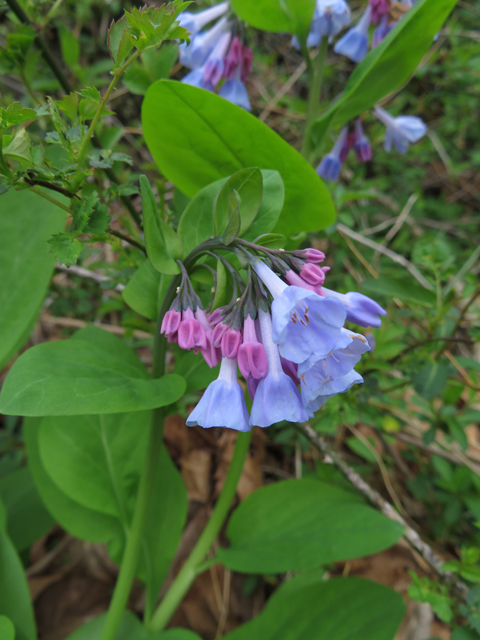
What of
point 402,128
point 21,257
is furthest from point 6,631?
point 402,128

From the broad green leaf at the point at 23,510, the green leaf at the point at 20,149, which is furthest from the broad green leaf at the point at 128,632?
the green leaf at the point at 20,149

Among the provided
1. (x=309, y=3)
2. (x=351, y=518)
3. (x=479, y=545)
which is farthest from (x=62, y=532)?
(x=309, y=3)

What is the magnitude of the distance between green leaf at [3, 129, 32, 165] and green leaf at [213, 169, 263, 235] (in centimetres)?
33

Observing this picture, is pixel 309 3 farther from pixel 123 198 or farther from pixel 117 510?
pixel 117 510

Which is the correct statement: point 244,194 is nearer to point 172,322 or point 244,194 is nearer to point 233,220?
point 233,220

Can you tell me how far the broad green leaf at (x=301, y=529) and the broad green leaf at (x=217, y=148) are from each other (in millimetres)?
717

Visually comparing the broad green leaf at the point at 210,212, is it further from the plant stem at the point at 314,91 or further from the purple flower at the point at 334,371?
the plant stem at the point at 314,91

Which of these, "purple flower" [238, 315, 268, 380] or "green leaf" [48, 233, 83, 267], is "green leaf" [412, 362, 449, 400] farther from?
"green leaf" [48, 233, 83, 267]

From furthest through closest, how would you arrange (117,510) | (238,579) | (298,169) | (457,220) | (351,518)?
(457,220)
(238,579)
(117,510)
(351,518)
(298,169)

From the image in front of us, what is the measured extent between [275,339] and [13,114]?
54 centimetres

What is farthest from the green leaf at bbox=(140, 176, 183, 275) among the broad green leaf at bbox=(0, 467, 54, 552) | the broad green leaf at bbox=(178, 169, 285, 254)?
the broad green leaf at bbox=(0, 467, 54, 552)

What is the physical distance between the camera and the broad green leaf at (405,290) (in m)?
1.23

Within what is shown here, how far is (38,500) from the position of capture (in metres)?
1.38

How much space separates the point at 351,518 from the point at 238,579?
71 cm
